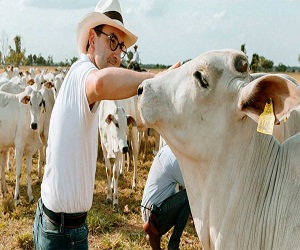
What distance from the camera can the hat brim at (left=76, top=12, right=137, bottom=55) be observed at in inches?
108

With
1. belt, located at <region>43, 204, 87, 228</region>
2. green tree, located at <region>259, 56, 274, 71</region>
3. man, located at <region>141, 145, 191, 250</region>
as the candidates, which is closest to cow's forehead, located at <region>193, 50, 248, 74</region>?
belt, located at <region>43, 204, 87, 228</region>

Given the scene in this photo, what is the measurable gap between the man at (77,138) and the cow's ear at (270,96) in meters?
0.64

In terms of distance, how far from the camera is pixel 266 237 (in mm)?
2176

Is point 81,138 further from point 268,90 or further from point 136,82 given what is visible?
point 268,90

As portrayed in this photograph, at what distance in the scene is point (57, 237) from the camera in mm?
2592

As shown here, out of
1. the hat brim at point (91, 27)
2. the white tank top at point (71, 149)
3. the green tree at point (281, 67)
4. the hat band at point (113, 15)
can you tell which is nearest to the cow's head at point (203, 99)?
the white tank top at point (71, 149)

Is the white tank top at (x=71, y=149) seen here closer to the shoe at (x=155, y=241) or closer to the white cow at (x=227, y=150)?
the white cow at (x=227, y=150)

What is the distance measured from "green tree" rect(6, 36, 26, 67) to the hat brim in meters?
39.5

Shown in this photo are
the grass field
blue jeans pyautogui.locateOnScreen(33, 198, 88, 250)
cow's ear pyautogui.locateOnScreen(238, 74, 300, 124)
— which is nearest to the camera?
cow's ear pyautogui.locateOnScreen(238, 74, 300, 124)

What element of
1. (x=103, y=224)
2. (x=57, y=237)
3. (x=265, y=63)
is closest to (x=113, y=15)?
(x=57, y=237)

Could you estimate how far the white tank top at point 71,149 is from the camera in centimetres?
248

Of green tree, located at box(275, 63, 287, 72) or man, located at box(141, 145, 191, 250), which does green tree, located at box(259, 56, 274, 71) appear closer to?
green tree, located at box(275, 63, 287, 72)

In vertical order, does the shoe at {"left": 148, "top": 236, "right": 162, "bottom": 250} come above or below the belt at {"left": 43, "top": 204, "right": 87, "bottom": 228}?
below

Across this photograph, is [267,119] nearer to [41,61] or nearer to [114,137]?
[114,137]
